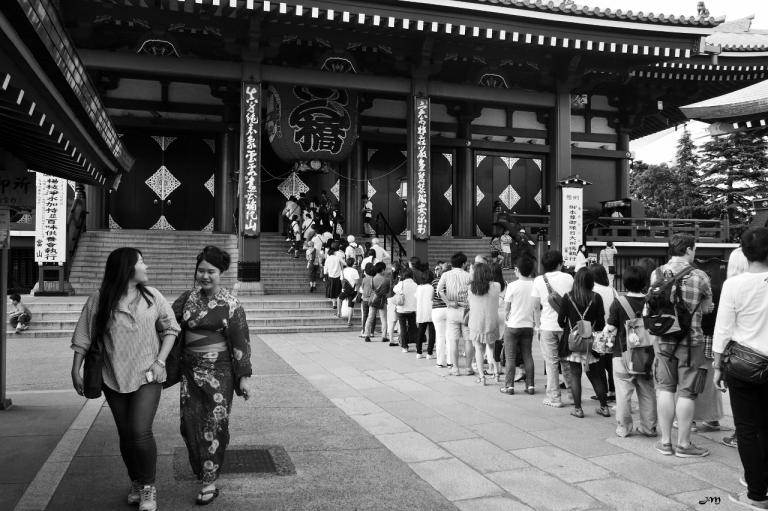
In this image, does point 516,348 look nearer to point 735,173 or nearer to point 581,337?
point 581,337

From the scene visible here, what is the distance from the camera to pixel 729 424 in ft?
19.9

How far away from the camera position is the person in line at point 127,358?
12.5 ft

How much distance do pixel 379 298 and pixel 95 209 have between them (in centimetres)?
955

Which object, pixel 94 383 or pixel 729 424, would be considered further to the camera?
pixel 729 424

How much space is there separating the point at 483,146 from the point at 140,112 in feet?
32.8

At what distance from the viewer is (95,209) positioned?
1684cm

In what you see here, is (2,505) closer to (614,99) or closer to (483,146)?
(483,146)

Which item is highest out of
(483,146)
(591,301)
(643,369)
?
(483,146)

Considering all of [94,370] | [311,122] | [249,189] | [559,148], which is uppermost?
[311,122]

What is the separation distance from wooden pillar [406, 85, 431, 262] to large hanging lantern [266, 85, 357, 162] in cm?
163

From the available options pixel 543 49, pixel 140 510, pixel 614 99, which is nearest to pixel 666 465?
pixel 140 510

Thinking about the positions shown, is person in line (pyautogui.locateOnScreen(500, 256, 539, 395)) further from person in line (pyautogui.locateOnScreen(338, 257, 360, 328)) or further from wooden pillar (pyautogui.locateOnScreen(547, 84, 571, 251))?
wooden pillar (pyautogui.locateOnScreen(547, 84, 571, 251))

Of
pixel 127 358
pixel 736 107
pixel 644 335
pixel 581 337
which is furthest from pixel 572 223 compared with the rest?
pixel 127 358

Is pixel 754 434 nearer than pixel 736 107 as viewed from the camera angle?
Yes
